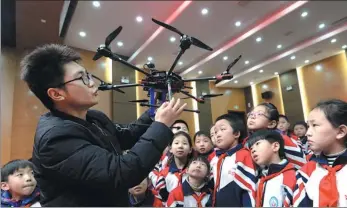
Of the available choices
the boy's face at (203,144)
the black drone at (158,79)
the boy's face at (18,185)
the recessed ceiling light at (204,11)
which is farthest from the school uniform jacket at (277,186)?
the recessed ceiling light at (204,11)

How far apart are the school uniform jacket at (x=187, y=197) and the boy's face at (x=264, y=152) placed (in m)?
0.30

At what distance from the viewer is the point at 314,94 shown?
1239 millimetres

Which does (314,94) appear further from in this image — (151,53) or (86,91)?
(151,53)

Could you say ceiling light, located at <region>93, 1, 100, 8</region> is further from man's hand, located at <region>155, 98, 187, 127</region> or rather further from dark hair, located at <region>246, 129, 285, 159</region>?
man's hand, located at <region>155, 98, 187, 127</region>

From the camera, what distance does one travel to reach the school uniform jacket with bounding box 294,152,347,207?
682 millimetres

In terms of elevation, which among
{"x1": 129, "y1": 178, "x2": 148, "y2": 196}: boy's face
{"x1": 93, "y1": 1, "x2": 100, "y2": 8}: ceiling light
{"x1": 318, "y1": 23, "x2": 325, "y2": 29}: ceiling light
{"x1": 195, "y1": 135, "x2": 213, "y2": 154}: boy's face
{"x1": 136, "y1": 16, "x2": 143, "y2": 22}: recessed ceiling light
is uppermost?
{"x1": 93, "y1": 1, "x2": 100, "y2": 8}: ceiling light

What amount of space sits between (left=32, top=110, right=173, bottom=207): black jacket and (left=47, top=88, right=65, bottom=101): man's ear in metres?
0.05

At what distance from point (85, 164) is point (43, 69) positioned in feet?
0.75

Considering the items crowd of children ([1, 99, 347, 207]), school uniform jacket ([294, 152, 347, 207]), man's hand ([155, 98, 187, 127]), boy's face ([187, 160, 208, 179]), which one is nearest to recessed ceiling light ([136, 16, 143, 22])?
crowd of children ([1, 99, 347, 207])

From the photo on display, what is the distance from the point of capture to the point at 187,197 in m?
1.19

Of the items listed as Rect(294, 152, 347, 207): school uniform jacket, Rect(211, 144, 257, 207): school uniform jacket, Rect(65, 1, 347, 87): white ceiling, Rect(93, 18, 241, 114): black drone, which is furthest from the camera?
Rect(65, 1, 347, 87): white ceiling

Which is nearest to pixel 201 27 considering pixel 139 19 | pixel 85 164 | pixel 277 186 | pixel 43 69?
pixel 139 19

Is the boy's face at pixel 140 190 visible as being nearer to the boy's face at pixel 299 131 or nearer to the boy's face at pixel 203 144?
the boy's face at pixel 203 144

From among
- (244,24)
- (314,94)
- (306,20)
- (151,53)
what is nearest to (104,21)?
(151,53)
